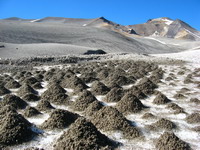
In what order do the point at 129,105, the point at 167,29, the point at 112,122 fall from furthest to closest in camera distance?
the point at 167,29 → the point at 129,105 → the point at 112,122

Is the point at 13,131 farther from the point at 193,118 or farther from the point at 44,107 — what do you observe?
the point at 193,118

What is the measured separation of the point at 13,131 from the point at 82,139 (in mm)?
1329

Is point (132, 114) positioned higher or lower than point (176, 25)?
lower

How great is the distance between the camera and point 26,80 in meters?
9.52

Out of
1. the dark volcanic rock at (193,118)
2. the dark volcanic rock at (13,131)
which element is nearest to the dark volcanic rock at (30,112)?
the dark volcanic rock at (13,131)

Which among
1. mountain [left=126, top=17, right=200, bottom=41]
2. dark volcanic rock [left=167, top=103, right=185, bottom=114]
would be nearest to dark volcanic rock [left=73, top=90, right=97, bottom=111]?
dark volcanic rock [left=167, top=103, right=185, bottom=114]

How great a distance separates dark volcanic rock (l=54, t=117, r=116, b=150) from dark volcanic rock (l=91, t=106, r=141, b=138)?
20.1 inches

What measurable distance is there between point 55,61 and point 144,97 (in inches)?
455

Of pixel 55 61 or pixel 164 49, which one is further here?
pixel 164 49

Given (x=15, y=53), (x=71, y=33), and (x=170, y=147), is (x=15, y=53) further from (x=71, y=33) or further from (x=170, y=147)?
(x=71, y=33)

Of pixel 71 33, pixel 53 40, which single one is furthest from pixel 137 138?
pixel 71 33

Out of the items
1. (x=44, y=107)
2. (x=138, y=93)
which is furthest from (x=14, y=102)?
(x=138, y=93)

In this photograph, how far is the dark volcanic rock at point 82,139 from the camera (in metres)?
3.63

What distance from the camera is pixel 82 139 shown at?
3752 millimetres
